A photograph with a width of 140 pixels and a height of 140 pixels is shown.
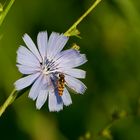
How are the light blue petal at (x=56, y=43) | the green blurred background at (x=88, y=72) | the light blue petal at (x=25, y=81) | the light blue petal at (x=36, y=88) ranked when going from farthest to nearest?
the green blurred background at (x=88, y=72) < the light blue petal at (x=56, y=43) < the light blue petal at (x=36, y=88) < the light blue petal at (x=25, y=81)

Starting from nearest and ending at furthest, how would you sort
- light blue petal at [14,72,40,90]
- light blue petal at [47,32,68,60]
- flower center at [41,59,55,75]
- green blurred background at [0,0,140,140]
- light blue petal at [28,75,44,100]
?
light blue petal at [14,72,40,90] → light blue petal at [28,75,44,100] → light blue petal at [47,32,68,60] → flower center at [41,59,55,75] → green blurred background at [0,0,140,140]

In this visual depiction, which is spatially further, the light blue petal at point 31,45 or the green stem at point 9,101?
the light blue petal at point 31,45

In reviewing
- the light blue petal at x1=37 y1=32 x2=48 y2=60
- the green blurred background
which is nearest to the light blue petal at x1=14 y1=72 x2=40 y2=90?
the light blue petal at x1=37 y1=32 x2=48 y2=60

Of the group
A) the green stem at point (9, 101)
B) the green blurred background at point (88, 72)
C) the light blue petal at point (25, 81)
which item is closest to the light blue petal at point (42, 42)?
the light blue petal at point (25, 81)

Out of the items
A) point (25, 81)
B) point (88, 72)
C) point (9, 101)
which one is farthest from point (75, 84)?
point (88, 72)

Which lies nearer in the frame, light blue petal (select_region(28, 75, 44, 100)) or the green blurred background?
light blue petal (select_region(28, 75, 44, 100))

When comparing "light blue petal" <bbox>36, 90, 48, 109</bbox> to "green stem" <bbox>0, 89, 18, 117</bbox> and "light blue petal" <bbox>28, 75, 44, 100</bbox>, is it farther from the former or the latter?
"green stem" <bbox>0, 89, 18, 117</bbox>

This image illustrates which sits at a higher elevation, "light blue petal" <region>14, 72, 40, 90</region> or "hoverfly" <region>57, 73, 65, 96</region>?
"light blue petal" <region>14, 72, 40, 90</region>

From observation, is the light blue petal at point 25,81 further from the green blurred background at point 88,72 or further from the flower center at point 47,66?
the green blurred background at point 88,72

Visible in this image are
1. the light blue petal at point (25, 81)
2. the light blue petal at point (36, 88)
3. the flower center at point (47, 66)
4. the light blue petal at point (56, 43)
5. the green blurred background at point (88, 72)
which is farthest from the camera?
the green blurred background at point (88, 72)
